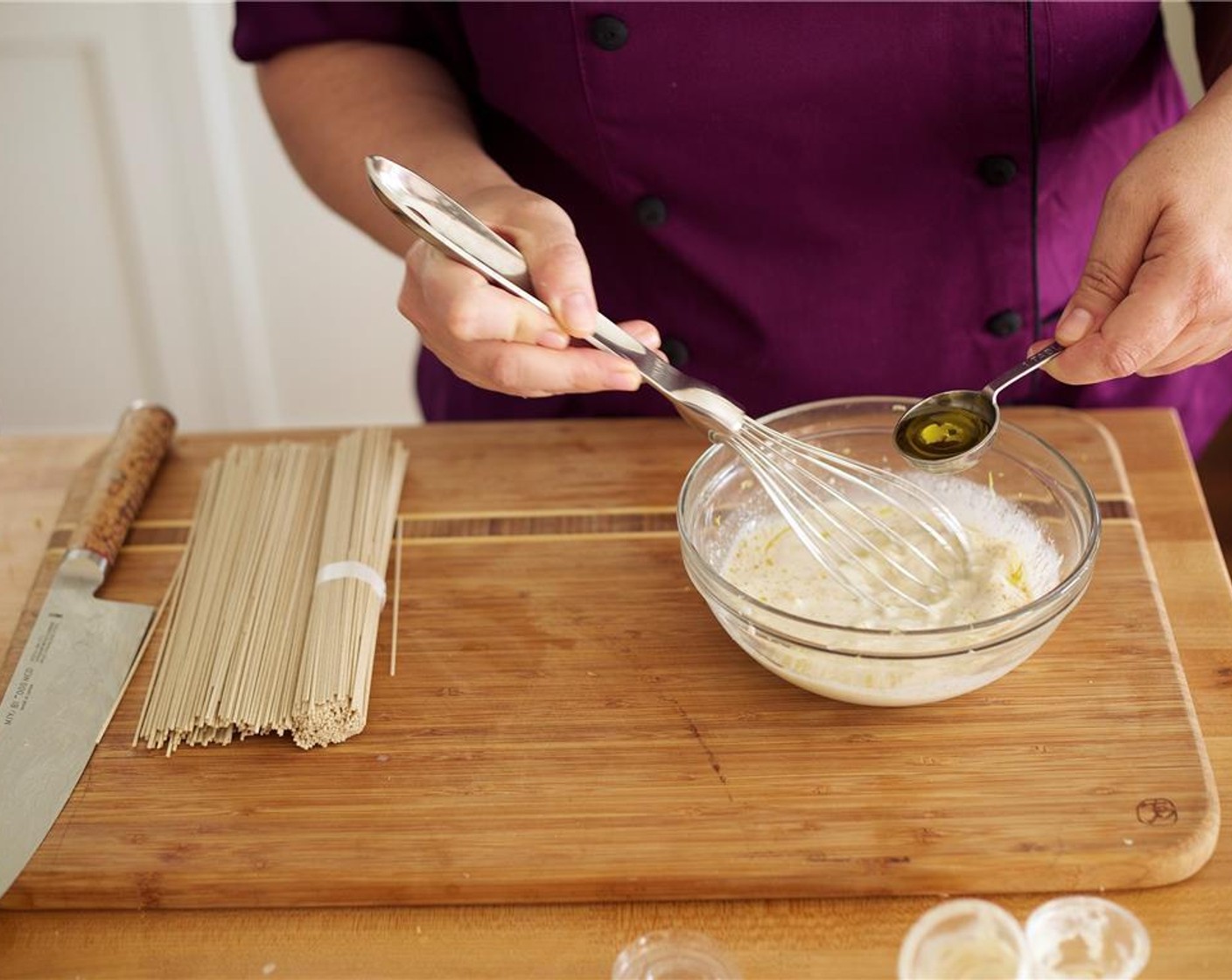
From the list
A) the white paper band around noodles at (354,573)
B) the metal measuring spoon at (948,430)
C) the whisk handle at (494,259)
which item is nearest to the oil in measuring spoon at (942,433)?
the metal measuring spoon at (948,430)

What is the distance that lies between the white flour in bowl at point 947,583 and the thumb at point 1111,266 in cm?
17

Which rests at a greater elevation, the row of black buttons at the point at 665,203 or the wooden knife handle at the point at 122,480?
the row of black buttons at the point at 665,203

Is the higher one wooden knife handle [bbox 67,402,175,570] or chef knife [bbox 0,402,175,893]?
wooden knife handle [bbox 67,402,175,570]

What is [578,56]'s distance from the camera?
1.16 meters

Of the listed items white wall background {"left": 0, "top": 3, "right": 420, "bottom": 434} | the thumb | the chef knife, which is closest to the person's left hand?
the thumb

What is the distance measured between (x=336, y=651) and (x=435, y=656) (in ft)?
0.24

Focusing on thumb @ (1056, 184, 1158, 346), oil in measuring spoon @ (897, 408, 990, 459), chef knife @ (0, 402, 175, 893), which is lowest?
chef knife @ (0, 402, 175, 893)

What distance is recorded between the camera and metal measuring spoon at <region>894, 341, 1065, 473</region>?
1.02m

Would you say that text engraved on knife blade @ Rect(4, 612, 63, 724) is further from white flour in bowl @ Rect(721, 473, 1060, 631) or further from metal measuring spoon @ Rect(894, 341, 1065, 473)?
metal measuring spoon @ Rect(894, 341, 1065, 473)

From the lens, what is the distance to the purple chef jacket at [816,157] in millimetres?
1134

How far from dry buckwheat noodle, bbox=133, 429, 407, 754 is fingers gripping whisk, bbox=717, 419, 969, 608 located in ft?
1.04

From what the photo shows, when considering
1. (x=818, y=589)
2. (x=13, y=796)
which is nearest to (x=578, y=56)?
(x=818, y=589)

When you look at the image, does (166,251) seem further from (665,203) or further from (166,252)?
(665,203)

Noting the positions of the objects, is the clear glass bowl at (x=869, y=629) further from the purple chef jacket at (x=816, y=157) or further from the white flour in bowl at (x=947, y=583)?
the purple chef jacket at (x=816, y=157)
